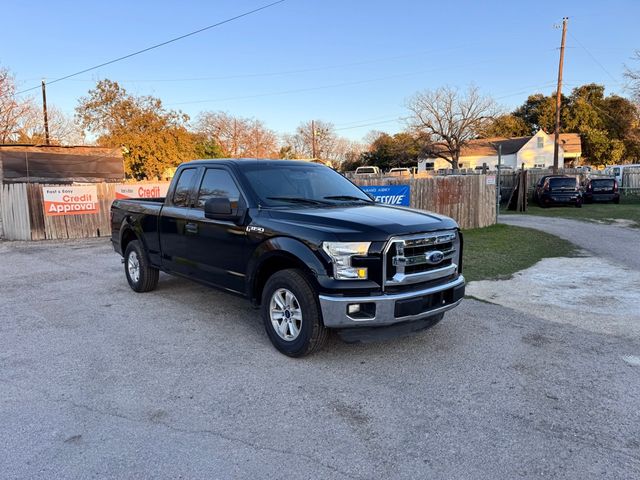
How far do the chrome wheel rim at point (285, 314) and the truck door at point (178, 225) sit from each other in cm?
172

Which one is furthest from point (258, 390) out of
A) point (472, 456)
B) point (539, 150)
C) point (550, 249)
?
point (539, 150)

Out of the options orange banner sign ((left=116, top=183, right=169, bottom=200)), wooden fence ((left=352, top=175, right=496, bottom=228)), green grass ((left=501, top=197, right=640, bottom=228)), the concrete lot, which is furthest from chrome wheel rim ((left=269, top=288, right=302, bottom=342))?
green grass ((left=501, top=197, right=640, bottom=228))

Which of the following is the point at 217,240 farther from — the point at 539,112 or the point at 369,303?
the point at 539,112

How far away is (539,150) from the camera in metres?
56.8

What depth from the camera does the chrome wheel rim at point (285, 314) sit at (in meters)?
4.55

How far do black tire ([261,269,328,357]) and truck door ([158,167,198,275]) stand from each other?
1.70 meters

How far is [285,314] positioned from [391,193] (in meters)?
8.95

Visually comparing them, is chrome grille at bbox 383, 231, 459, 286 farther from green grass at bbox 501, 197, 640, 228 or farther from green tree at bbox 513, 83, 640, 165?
green tree at bbox 513, 83, 640, 165

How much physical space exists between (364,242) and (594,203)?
25690mm

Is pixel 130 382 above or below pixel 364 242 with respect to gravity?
below

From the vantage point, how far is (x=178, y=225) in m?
6.17

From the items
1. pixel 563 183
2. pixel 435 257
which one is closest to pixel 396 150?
pixel 563 183

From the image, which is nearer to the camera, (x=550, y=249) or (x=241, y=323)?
(x=241, y=323)

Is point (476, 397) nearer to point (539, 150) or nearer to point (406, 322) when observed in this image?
point (406, 322)
